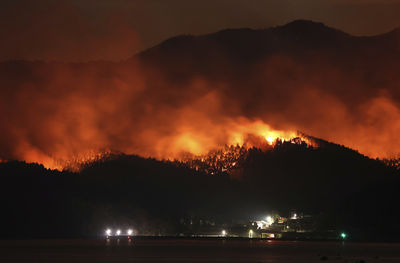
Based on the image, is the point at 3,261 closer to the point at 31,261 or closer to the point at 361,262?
the point at 31,261

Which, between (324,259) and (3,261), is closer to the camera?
(3,261)

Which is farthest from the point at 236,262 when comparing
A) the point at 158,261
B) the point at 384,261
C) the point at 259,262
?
the point at 384,261

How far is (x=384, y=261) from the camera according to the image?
11475 cm

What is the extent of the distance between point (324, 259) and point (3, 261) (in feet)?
146

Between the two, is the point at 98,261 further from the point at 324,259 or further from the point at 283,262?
the point at 324,259

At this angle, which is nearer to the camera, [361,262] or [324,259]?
[361,262]

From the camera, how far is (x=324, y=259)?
119m

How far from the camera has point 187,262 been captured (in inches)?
4419

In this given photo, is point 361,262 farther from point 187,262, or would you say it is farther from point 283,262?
point 187,262

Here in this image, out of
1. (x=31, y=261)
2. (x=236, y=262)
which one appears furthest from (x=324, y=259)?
(x=31, y=261)

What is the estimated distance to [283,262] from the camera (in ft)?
375

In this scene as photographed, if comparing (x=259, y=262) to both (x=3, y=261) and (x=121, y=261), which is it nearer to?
(x=121, y=261)

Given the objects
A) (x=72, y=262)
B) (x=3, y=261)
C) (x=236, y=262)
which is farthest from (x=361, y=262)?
(x=3, y=261)

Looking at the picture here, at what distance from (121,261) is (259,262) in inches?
729
